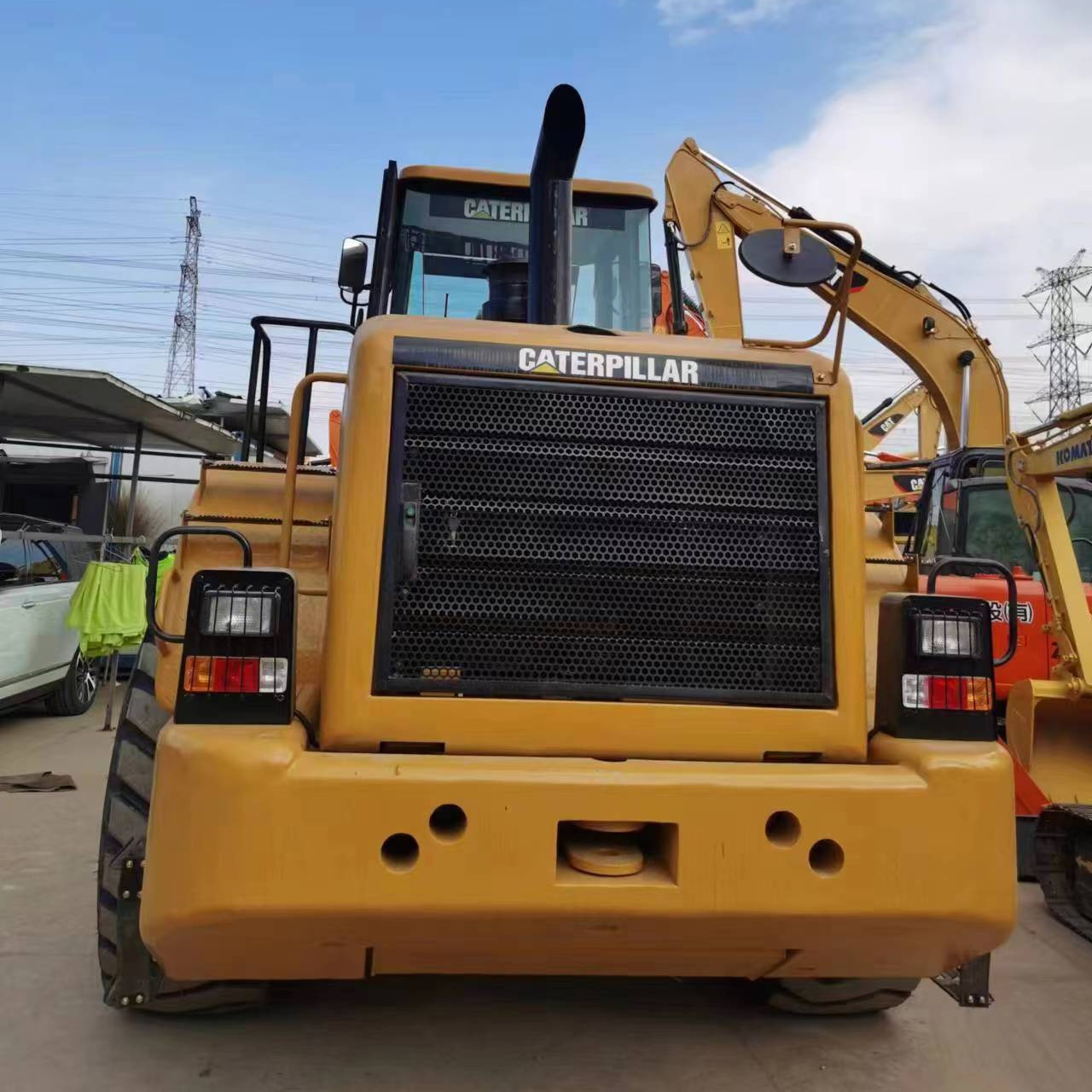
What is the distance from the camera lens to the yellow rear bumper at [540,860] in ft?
7.28

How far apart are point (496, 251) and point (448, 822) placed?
10.2 ft

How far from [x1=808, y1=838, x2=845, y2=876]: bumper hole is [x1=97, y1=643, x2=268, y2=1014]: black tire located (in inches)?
72.6

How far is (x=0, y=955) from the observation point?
3.75 metres

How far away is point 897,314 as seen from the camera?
881 centimetres

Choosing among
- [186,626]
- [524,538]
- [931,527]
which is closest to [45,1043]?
[186,626]

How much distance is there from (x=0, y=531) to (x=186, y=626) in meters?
7.03

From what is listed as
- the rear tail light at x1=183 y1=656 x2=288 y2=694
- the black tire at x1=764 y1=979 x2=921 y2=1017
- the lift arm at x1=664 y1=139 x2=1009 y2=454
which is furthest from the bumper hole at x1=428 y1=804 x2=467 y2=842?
the lift arm at x1=664 y1=139 x2=1009 y2=454

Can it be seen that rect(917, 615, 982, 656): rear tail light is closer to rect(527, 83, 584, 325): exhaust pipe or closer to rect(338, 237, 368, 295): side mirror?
rect(527, 83, 584, 325): exhaust pipe

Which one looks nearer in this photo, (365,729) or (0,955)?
(365,729)

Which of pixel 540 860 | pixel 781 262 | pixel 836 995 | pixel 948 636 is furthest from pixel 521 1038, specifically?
pixel 781 262

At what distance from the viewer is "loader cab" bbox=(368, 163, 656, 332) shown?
4.50m

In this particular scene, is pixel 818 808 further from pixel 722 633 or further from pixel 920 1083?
pixel 920 1083

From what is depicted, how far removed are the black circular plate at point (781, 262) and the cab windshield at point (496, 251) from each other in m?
1.47

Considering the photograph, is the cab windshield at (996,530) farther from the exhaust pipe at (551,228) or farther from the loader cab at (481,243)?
the exhaust pipe at (551,228)
